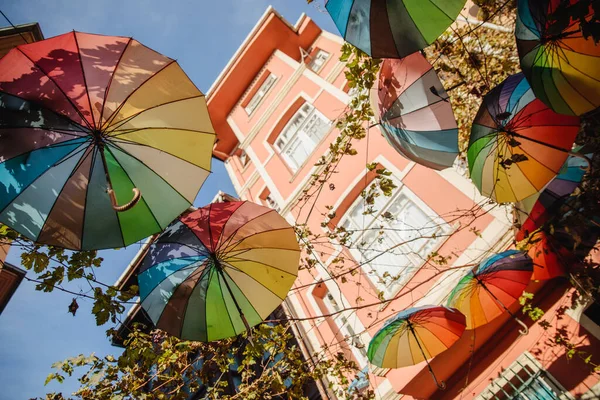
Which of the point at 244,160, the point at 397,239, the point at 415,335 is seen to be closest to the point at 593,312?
the point at 415,335

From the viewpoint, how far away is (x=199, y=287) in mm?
3756

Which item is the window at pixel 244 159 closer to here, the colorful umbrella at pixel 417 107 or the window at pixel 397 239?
the window at pixel 397 239

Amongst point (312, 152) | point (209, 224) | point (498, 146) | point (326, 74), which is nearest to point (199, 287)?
point (209, 224)

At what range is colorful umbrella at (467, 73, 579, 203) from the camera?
3.82 meters

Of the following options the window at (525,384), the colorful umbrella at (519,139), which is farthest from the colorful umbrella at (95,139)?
the window at (525,384)

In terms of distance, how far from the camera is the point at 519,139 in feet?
→ 13.0

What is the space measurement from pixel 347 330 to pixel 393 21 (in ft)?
25.3

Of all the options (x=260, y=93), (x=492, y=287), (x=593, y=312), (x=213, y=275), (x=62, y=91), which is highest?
(x=260, y=93)

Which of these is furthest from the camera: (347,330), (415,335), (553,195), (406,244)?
(347,330)

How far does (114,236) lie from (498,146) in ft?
14.4

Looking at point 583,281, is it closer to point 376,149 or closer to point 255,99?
point 376,149

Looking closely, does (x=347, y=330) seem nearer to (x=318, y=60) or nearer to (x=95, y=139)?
(x=95, y=139)

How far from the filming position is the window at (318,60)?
47.9ft

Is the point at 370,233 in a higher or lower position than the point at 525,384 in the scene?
higher
